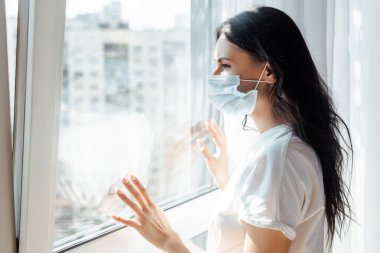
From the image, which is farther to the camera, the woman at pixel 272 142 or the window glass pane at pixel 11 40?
the woman at pixel 272 142

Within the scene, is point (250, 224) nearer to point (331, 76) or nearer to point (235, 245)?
point (235, 245)

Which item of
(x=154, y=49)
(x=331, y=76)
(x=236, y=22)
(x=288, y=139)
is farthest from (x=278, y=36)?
(x=331, y=76)

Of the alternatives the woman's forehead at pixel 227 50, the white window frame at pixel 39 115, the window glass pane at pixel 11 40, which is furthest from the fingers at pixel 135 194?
the woman's forehead at pixel 227 50

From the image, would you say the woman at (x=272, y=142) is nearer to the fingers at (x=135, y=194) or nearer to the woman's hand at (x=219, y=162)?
the fingers at (x=135, y=194)

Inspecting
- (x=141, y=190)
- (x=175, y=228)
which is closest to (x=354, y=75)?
(x=175, y=228)

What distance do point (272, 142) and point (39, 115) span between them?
55cm

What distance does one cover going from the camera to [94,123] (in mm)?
1373

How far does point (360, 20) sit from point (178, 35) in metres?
0.63

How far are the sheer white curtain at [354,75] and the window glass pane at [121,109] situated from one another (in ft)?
0.65

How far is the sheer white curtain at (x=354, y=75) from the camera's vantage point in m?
1.71

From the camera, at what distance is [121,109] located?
1.45 meters

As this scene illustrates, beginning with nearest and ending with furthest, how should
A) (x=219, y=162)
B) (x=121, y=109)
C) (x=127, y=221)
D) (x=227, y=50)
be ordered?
(x=127, y=221) < (x=227, y=50) < (x=121, y=109) < (x=219, y=162)

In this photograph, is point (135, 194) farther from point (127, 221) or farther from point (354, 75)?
point (354, 75)

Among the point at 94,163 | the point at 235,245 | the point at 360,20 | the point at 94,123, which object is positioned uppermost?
the point at 360,20
